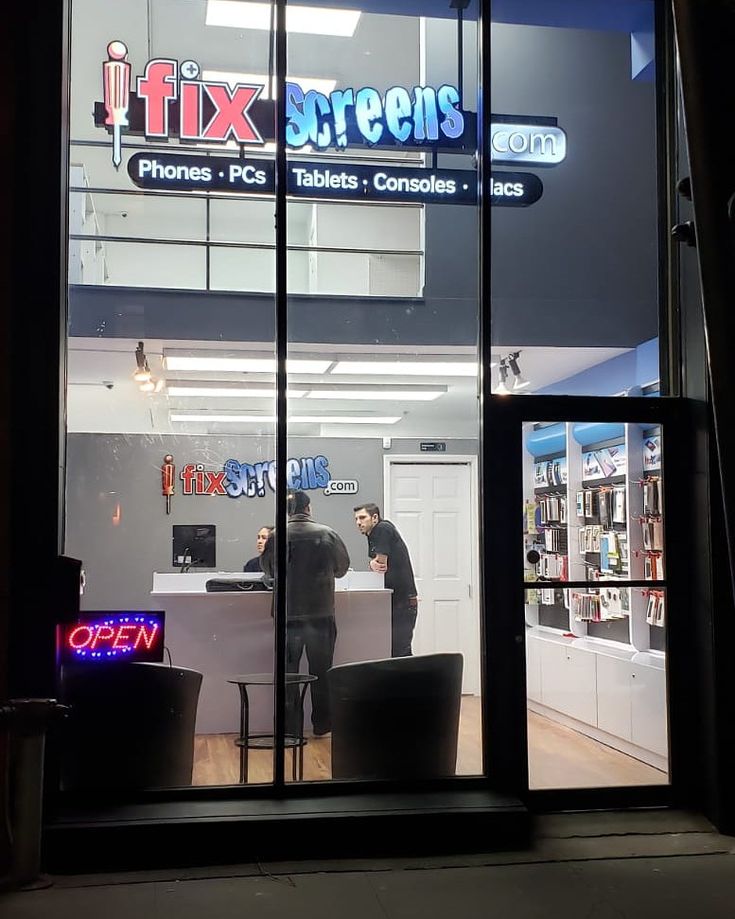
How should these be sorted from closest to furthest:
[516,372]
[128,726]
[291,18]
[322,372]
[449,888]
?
[449,888]
[128,726]
[322,372]
[291,18]
[516,372]

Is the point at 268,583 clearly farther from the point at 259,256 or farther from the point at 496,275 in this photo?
the point at 496,275

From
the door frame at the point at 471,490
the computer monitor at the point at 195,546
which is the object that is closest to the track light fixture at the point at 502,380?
the door frame at the point at 471,490

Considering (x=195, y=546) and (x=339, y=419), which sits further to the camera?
(x=339, y=419)

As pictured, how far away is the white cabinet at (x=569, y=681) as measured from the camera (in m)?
5.27

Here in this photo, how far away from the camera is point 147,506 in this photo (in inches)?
192

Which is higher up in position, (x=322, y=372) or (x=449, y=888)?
(x=322, y=372)

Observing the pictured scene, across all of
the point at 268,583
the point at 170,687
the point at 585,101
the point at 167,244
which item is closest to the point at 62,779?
the point at 170,687

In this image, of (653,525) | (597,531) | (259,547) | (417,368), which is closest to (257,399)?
(259,547)

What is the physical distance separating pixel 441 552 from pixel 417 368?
1.00m

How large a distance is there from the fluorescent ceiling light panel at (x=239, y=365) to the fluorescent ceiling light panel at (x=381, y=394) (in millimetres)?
125

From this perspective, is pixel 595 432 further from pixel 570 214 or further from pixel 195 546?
pixel 195 546

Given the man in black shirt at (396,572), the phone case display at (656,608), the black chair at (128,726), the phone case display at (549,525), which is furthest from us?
the phone case display at (656,608)

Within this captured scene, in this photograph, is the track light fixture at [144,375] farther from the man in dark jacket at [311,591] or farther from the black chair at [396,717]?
the black chair at [396,717]

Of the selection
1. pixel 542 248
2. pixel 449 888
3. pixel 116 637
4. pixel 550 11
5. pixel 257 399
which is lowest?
pixel 449 888
